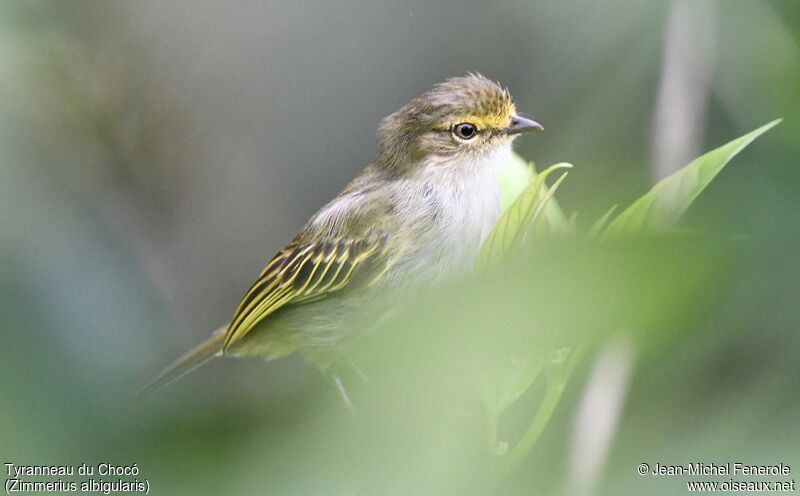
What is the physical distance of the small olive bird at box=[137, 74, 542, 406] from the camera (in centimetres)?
313

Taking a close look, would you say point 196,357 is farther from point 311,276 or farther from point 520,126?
point 520,126

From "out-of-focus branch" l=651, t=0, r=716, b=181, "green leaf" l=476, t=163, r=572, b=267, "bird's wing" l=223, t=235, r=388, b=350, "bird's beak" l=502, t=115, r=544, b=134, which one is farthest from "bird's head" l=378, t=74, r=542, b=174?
"green leaf" l=476, t=163, r=572, b=267

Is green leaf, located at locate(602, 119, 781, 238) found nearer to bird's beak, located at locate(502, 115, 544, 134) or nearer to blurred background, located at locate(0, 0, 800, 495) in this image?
blurred background, located at locate(0, 0, 800, 495)

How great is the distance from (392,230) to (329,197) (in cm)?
189

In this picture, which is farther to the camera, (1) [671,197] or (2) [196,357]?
(2) [196,357]

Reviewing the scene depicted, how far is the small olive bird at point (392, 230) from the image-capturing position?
313 centimetres

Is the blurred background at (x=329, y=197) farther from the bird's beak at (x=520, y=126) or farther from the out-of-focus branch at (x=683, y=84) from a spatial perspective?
the bird's beak at (x=520, y=126)

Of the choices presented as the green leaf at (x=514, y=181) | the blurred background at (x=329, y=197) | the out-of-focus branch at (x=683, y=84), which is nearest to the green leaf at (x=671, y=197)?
the blurred background at (x=329, y=197)

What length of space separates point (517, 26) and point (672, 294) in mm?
3671

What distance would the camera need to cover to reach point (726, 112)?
3.06m

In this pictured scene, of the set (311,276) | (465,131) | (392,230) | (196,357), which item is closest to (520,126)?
(465,131)

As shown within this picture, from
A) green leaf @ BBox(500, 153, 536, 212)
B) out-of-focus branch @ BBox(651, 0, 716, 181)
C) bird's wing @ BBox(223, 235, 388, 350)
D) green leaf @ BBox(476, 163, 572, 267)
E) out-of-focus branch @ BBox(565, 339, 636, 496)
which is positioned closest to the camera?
out-of-focus branch @ BBox(565, 339, 636, 496)

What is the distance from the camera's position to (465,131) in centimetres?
330

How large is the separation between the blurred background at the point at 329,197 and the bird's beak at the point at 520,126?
19cm
